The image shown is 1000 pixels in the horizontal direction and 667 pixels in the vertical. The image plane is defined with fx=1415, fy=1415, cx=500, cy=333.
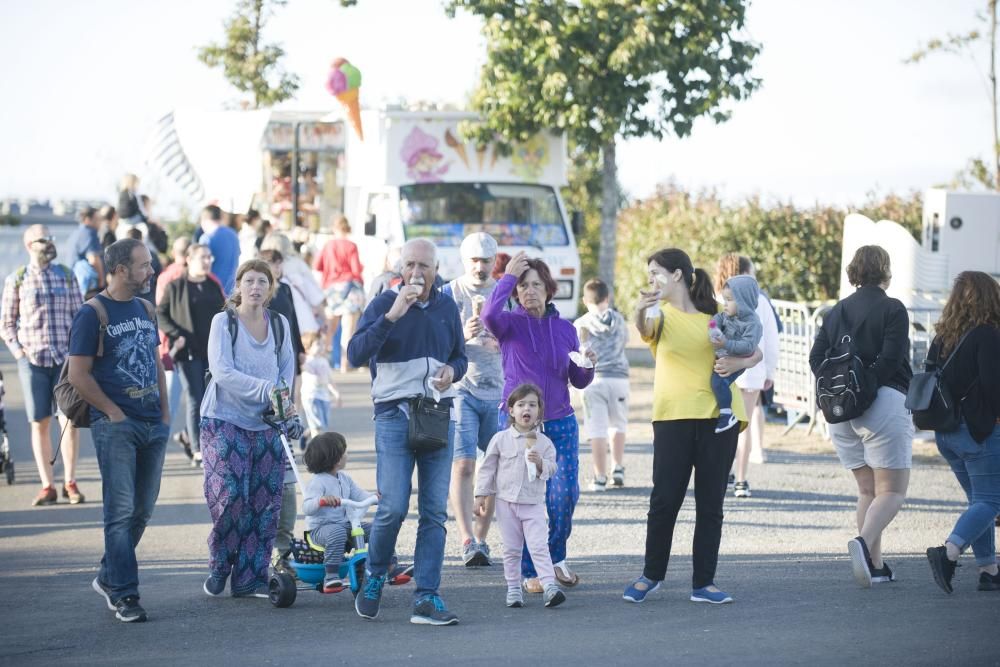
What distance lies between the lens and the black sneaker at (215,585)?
7777mm

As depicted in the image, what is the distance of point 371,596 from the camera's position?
23.5 feet

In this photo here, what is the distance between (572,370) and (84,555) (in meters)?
3.43

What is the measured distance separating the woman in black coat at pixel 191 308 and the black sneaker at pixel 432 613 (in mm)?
5070

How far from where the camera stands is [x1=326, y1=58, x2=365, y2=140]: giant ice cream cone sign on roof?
21594mm

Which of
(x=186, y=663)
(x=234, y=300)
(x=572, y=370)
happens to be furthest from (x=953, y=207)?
(x=186, y=663)

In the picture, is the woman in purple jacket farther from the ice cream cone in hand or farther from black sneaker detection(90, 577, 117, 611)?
the ice cream cone in hand

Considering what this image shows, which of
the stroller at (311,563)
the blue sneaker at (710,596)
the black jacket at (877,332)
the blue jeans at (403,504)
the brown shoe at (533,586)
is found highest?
the black jacket at (877,332)

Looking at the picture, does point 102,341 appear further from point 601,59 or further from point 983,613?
point 601,59

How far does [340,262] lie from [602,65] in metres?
5.06

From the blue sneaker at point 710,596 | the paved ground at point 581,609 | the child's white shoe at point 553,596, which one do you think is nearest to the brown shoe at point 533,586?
the paved ground at point 581,609

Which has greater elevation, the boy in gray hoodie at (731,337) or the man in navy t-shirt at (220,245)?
the man in navy t-shirt at (220,245)

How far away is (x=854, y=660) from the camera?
6.27 metres

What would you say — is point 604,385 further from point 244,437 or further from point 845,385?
point 244,437

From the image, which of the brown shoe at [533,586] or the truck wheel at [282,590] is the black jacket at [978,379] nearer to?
the brown shoe at [533,586]
